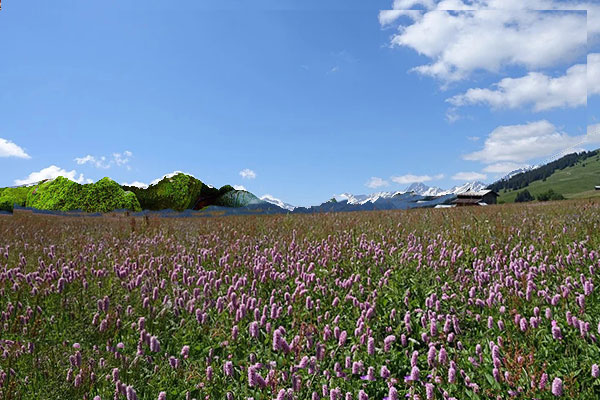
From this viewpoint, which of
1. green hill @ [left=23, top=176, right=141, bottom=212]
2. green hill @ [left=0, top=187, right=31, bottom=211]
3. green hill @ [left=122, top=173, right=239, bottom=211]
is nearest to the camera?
green hill @ [left=23, top=176, right=141, bottom=212]

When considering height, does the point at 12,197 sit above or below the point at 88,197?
above

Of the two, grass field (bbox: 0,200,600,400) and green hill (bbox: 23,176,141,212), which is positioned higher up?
green hill (bbox: 23,176,141,212)

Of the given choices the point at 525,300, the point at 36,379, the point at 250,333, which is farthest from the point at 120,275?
the point at 525,300

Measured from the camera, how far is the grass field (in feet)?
8.11

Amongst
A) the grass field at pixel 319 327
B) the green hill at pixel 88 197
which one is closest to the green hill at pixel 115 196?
the green hill at pixel 88 197

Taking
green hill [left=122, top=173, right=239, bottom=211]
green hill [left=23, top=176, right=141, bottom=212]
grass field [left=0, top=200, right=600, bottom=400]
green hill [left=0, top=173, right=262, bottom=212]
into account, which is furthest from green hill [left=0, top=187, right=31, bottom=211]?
grass field [left=0, top=200, right=600, bottom=400]

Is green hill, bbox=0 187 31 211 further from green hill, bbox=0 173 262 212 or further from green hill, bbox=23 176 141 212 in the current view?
green hill, bbox=23 176 141 212

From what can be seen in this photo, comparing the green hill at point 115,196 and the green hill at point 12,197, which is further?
the green hill at point 12,197

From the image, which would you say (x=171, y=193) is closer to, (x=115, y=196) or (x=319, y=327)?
(x=115, y=196)

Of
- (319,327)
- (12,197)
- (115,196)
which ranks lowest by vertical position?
(319,327)

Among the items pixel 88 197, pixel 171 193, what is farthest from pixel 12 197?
pixel 171 193

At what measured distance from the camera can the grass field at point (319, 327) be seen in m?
2.47

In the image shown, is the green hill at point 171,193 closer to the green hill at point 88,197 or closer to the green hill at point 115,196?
the green hill at point 115,196

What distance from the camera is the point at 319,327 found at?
10.2 ft
